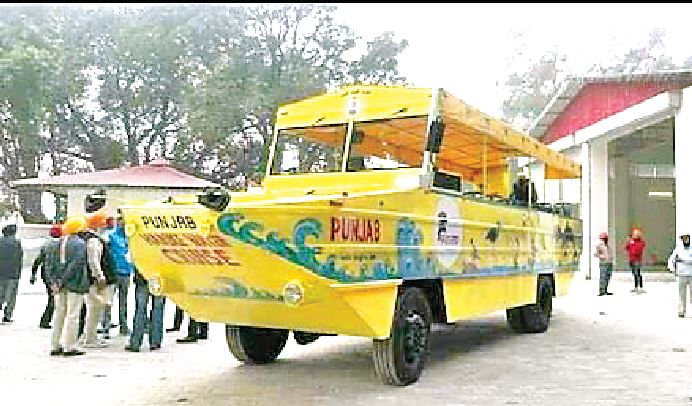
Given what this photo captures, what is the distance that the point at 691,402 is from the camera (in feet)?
23.1

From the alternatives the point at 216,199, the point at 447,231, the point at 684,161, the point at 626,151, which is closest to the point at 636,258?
the point at 684,161

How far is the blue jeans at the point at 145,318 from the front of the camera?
9.66m

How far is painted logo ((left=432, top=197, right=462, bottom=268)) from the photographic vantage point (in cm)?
802

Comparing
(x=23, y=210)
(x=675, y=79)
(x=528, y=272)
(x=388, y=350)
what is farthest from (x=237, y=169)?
(x=388, y=350)

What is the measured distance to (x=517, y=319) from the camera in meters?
11.5

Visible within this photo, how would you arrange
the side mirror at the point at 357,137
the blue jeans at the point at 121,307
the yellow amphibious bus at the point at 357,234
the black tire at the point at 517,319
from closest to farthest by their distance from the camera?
the yellow amphibious bus at the point at 357,234 → the side mirror at the point at 357,137 → the blue jeans at the point at 121,307 → the black tire at the point at 517,319

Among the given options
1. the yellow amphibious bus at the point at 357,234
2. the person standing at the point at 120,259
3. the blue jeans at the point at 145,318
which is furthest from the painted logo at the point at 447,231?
the person standing at the point at 120,259

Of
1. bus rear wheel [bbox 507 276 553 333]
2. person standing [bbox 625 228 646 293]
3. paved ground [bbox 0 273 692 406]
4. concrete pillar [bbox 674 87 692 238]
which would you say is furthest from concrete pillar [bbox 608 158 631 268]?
bus rear wheel [bbox 507 276 553 333]

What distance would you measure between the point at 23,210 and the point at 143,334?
94.0 feet

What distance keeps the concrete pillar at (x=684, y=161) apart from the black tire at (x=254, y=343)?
439 inches

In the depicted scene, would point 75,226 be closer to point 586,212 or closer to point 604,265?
point 604,265

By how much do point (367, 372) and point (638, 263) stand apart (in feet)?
40.6

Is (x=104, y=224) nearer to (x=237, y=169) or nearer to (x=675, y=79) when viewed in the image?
(x=675, y=79)

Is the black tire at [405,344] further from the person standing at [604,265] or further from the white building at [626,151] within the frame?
the person standing at [604,265]
